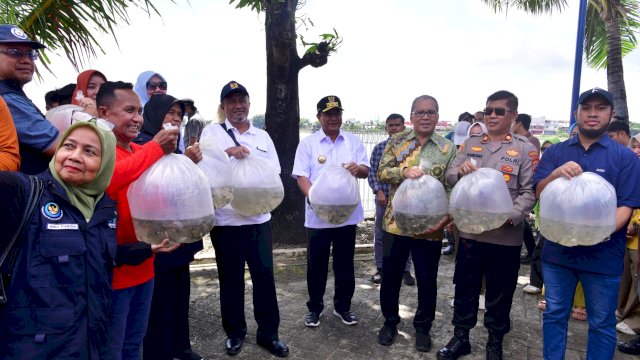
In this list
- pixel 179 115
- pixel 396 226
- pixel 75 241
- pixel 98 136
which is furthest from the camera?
pixel 396 226

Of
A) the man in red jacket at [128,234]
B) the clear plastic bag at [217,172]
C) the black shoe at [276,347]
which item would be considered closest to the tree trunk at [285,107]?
the black shoe at [276,347]

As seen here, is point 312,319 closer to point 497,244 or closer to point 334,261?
point 334,261

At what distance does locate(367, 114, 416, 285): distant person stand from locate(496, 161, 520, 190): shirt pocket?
61.2 inches

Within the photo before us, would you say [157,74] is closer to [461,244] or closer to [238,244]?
[238,244]

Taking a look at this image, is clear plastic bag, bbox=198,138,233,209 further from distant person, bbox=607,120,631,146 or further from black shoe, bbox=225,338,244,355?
distant person, bbox=607,120,631,146

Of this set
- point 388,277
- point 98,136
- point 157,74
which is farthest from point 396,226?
point 157,74

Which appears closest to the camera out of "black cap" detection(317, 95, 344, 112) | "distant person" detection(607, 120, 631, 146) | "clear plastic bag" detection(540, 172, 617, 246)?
"clear plastic bag" detection(540, 172, 617, 246)

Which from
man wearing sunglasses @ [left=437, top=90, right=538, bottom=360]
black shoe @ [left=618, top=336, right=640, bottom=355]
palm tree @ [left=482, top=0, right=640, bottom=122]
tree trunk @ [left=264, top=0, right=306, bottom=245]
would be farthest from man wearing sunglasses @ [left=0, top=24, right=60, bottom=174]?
palm tree @ [left=482, top=0, right=640, bottom=122]

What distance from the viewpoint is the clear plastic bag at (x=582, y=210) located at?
2346mm

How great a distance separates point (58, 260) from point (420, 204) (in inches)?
84.8

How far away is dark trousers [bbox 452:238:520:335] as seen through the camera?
3072mm

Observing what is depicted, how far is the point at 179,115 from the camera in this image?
9.25ft

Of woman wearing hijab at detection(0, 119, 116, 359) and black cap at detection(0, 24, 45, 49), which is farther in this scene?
black cap at detection(0, 24, 45, 49)

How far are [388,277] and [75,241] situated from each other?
2488mm
